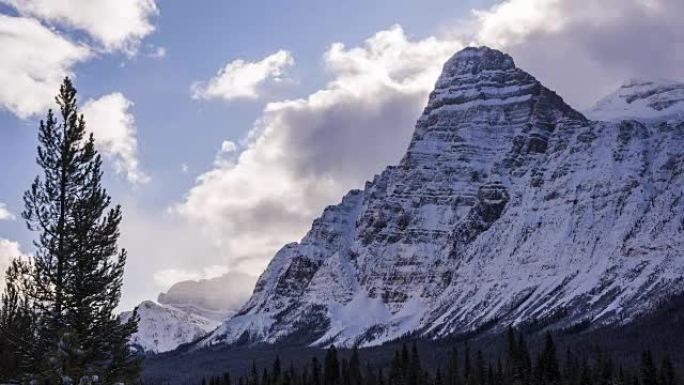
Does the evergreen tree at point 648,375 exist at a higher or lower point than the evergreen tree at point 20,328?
higher

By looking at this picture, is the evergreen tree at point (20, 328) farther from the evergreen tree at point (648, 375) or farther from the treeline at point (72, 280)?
the evergreen tree at point (648, 375)

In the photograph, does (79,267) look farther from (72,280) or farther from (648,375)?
(648,375)

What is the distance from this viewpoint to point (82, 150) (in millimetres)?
38969

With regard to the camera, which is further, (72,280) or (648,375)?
(648,375)

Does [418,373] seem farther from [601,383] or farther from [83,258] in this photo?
[83,258]

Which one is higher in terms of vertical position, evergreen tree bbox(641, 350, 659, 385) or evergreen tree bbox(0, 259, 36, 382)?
evergreen tree bbox(641, 350, 659, 385)

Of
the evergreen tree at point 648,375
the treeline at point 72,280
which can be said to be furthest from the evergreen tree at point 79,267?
the evergreen tree at point 648,375

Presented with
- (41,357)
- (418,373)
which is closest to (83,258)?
(41,357)

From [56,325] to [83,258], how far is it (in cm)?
274

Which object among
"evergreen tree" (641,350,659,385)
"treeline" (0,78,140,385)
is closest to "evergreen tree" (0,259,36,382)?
"treeline" (0,78,140,385)

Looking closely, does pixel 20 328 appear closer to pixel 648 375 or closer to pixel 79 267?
pixel 79 267

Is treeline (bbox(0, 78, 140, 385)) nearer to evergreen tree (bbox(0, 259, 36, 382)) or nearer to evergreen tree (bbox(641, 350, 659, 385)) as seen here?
evergreen tree (bbox(0, 259, 36, 382))

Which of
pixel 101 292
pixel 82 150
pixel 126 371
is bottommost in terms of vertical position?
pixel 126 371

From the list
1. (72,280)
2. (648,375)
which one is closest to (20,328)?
(72,280)
